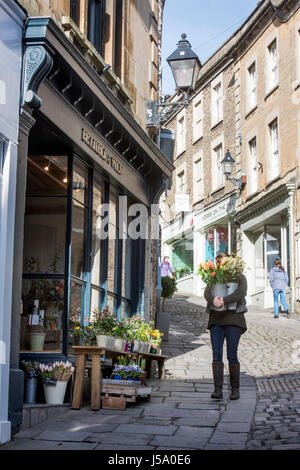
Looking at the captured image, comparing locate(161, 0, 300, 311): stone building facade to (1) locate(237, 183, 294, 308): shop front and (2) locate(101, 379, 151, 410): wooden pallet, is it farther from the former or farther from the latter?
(2) locate(101, 379, 151, 410): wooden pallet

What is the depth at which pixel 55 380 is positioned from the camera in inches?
Answer: 313

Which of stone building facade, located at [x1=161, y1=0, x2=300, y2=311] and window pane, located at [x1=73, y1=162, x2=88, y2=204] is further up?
stone building facade, located at [x1=161, y1=0, x2=300, y2=311]

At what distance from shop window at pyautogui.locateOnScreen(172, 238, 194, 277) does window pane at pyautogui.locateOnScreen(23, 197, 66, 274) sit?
22002mm

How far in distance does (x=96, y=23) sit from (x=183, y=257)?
2214cm

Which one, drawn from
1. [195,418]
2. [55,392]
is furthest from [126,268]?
[195,418]

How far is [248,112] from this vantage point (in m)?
25.5

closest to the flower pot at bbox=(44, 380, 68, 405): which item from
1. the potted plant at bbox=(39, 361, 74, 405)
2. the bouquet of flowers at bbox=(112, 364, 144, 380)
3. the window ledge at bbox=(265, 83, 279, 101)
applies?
the potted plant at bbox=(39, 361, 74, 405)

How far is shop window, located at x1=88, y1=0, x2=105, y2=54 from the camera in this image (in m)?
10.6

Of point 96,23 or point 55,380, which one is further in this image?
point 96,23

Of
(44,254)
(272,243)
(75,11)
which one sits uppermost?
(75,11)

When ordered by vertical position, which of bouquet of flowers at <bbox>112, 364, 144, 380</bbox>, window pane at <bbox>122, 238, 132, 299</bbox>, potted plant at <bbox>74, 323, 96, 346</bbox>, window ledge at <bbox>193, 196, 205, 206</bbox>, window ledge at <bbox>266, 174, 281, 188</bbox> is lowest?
bouquet of flowers at <bbox>112, 364, 144, 380</bbox>

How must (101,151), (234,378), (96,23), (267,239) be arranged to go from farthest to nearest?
1. (267,239)
2. (96,23)
3. (101,151)
4. (234,378)

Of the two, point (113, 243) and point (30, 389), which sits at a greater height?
point (113, 243)

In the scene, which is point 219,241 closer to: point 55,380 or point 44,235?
point 44,235
